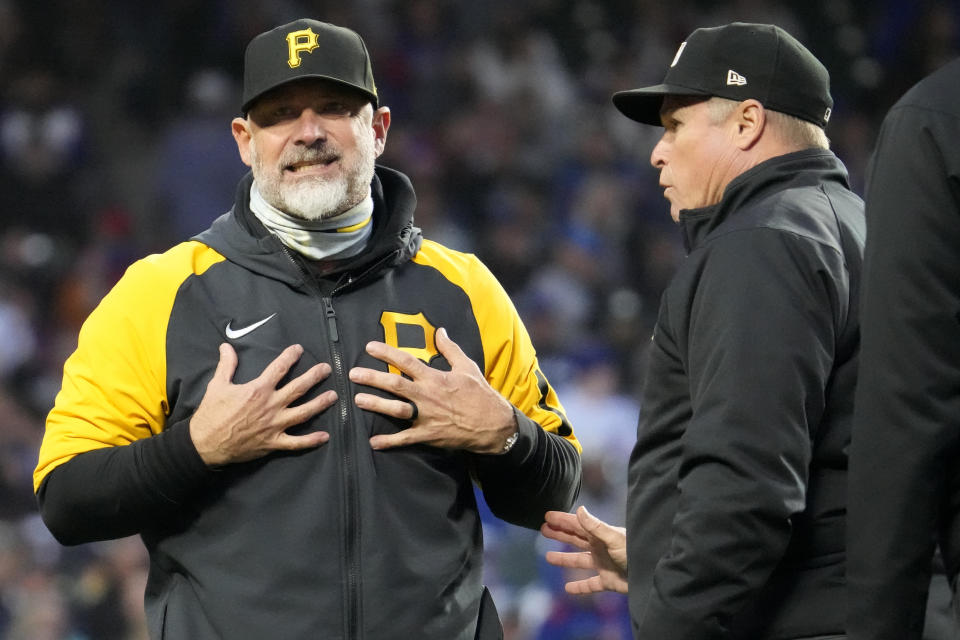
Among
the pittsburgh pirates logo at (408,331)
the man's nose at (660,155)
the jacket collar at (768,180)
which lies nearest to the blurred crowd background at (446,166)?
the pittsburgh pirates logo at (408,331)

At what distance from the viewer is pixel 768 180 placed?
174 centimetres

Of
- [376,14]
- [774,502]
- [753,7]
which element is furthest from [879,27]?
Answer: [774,502]

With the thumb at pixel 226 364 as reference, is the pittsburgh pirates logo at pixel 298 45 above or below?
above

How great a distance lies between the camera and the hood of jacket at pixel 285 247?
85.4 inches

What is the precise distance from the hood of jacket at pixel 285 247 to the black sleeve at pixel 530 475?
37 centimetres

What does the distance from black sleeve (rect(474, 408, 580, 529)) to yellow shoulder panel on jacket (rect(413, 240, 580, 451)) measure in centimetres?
8

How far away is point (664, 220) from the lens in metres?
6.42

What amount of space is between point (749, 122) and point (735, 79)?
7 centimetres

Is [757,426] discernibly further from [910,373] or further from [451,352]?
[451,352]

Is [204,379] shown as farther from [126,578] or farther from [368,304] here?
[126,578]

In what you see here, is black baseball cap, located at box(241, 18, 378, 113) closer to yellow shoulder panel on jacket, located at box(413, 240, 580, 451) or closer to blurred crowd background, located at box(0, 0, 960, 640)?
yellow shoulder panel on jacket, located at box(413, 240, 580, 451)

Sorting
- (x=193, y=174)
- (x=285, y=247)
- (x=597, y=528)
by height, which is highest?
(x=193, y=174)

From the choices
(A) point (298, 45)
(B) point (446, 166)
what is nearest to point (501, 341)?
(A) point (298, 45)

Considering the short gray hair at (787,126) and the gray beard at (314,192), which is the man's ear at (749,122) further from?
the gray beard at (314,192)
